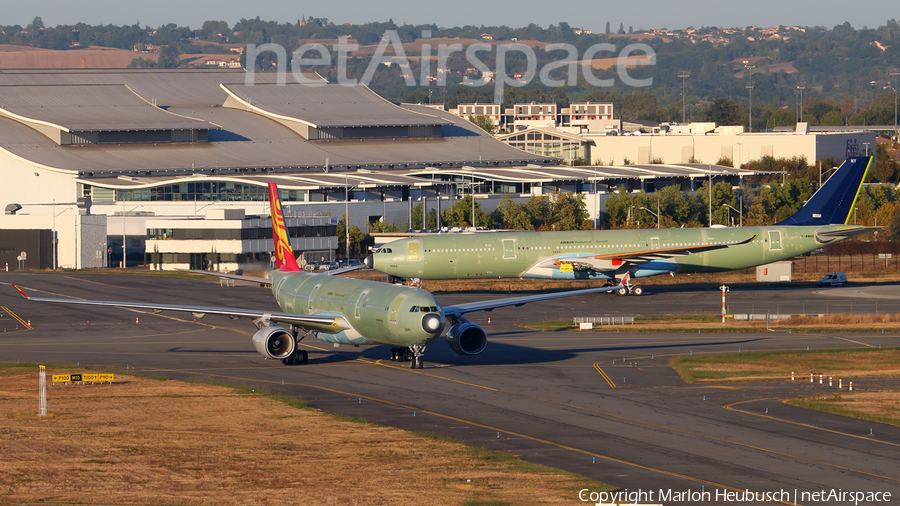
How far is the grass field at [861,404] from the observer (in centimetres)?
4183

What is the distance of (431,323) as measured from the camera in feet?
158

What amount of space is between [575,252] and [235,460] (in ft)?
195

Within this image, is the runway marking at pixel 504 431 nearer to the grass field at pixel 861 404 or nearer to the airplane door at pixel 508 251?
the grass field at pixel 861 404

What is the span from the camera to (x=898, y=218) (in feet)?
461

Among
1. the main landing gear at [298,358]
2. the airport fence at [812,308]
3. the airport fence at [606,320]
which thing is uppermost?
the airport fence at [812,308]

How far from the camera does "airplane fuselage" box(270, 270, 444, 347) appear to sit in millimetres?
48688

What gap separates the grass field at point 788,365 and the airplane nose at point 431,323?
11.7 meters

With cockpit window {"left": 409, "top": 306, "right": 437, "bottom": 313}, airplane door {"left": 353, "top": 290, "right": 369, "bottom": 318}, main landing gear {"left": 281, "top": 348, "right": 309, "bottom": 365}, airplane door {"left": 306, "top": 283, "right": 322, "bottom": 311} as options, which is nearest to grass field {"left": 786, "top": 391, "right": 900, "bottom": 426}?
cockpit window {"left": 409, "top": 306, "right": 437, "bottom": 313}

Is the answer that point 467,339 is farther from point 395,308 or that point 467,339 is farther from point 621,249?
point 621,249

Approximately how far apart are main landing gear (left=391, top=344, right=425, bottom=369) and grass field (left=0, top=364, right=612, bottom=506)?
853 centimetres

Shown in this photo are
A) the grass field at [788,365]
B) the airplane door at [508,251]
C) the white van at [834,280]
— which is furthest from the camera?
the white van at [834,280]

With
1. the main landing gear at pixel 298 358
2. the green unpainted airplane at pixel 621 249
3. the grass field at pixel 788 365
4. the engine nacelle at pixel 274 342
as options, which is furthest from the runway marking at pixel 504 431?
the green unpainted airplane at pixel 621 249

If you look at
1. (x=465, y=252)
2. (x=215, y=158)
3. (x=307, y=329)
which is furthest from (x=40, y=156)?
(x=307, y=329)

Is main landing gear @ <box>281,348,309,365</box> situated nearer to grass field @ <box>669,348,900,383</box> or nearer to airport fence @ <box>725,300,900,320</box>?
grass field @ <box>669,348,900,383</box>
